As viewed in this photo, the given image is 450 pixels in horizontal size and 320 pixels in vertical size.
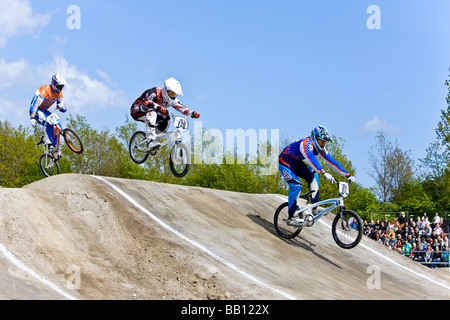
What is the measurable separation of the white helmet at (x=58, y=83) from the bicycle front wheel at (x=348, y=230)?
8.77 metres

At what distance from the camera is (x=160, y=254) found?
333 inches

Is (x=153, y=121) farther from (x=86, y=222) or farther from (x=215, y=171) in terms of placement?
(x=215, y=171)

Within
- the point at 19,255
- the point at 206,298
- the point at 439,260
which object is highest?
the point at 19,255

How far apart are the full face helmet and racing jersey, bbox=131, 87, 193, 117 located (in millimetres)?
3596

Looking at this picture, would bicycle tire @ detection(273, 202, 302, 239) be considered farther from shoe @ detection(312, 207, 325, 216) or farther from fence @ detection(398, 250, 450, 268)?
fence @ detection(398, 250, 450, 268)

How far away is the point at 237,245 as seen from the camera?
9.84 m

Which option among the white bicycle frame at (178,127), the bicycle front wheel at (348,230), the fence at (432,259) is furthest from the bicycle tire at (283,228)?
the fence at (432,259)

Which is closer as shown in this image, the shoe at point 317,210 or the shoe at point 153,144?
the shoe at point 317,210

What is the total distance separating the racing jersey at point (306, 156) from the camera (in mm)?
10977

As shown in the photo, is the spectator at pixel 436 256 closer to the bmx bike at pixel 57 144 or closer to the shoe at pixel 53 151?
the bmx bike at pixel 57 144

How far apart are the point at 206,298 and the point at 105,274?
1827 mm

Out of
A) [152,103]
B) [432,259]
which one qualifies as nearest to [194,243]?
[152,103]

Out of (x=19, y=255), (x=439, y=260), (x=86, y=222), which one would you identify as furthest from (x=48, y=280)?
(x=439, y=260)

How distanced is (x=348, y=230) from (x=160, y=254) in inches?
200
